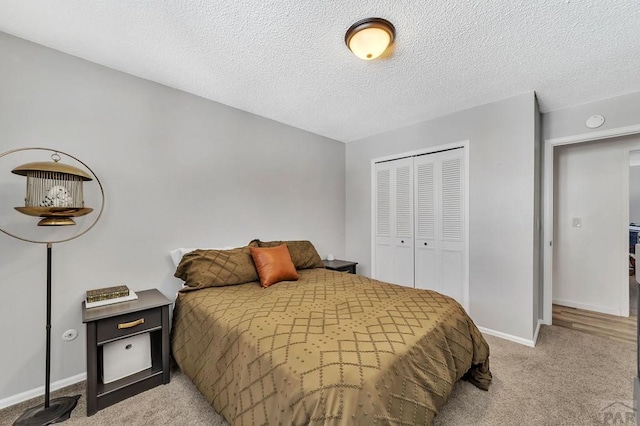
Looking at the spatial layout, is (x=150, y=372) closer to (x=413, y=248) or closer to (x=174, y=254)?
(x=174, y=254)

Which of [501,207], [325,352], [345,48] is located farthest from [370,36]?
[501,207]

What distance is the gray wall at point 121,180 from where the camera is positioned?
5.90 feet

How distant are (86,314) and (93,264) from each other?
496 millimetres

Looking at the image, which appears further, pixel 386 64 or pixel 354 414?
pixel 386 64

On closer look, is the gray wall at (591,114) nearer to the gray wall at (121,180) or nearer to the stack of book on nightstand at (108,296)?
the gray wall at (121,180)

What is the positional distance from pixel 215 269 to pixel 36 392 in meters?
1.35

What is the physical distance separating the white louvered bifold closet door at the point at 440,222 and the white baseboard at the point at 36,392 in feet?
11.0

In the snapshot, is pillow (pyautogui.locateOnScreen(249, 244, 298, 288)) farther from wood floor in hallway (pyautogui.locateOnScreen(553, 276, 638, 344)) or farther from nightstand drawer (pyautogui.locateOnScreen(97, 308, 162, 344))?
wood floor in hallway (pyautogui.locateOnScreen(553, 276, 638, 344))

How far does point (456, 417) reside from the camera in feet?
5.23

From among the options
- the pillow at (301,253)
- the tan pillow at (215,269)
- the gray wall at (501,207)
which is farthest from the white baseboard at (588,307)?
the tan pillow at (215,269)

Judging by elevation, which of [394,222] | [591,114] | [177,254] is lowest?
[177,254]

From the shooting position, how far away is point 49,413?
163 cm

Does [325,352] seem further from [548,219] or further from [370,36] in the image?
[548,219]

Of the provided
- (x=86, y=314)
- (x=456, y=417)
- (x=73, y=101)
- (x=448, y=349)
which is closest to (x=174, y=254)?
(x=86, y=314)
